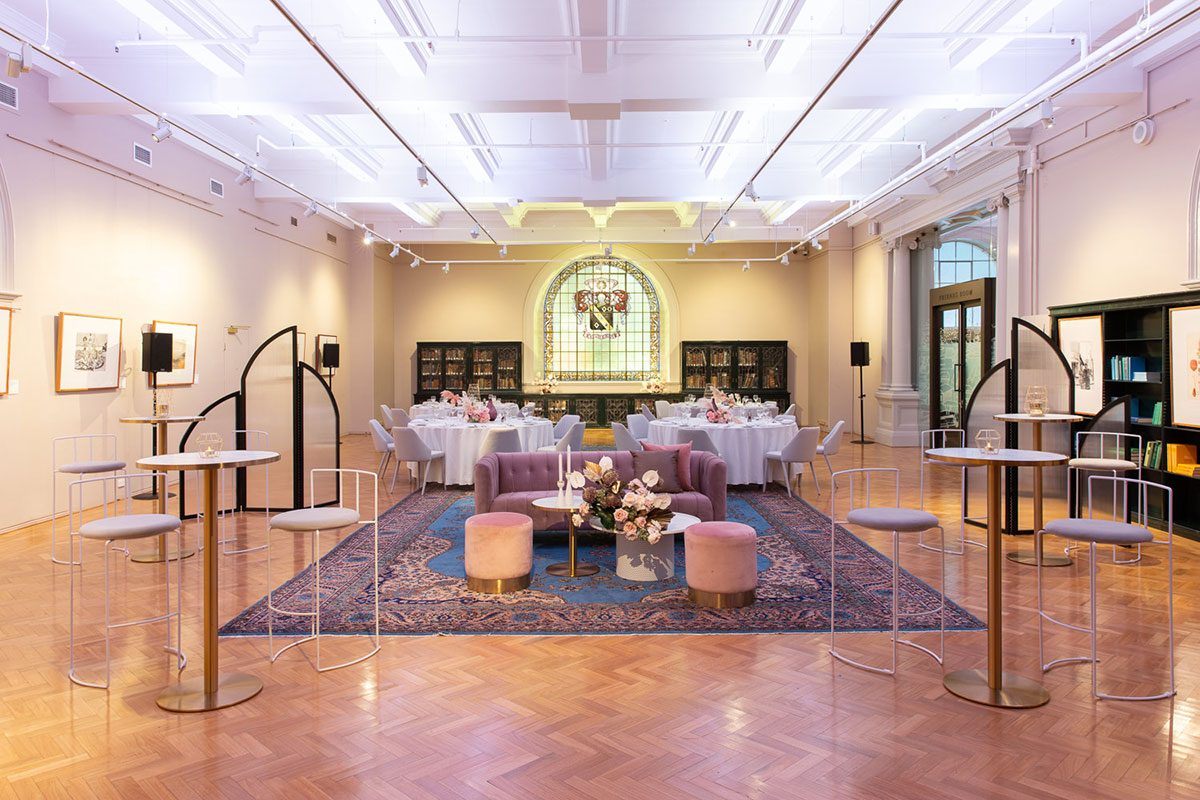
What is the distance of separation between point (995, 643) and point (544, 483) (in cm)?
403

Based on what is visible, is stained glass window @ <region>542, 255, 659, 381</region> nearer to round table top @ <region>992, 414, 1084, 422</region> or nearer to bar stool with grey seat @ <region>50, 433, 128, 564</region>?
bar stool with grey seat @ <region>50, 433, 128, 564</region>

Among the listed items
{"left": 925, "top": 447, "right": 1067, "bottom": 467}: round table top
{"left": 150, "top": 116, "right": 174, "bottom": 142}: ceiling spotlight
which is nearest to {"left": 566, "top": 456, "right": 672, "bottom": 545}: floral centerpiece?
{"left": 925, "top": 447, "right": 1067, "bottom": 467}: round table top

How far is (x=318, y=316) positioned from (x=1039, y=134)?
12068 millimetres

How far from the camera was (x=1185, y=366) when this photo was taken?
6816 mm

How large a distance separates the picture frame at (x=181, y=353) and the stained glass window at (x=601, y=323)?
28.7 ft

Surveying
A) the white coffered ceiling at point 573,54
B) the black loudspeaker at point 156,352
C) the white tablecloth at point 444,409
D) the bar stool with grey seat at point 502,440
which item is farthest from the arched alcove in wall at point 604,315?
the black loudspeaker at point 156,352

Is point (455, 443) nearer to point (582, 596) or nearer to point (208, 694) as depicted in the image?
point (582, 596)

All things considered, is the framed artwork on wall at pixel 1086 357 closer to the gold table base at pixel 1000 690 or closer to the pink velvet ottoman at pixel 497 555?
the gold table base at pixel 1000 690

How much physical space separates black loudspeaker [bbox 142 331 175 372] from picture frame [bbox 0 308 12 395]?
1.41m

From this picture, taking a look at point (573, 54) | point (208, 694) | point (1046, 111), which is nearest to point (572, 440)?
point (573, 54)

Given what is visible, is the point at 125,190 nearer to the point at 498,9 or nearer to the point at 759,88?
the point at 498,9

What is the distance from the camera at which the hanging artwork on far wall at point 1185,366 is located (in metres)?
6.68

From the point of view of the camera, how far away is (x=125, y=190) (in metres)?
8.88

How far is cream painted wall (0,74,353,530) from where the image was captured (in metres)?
7.39
